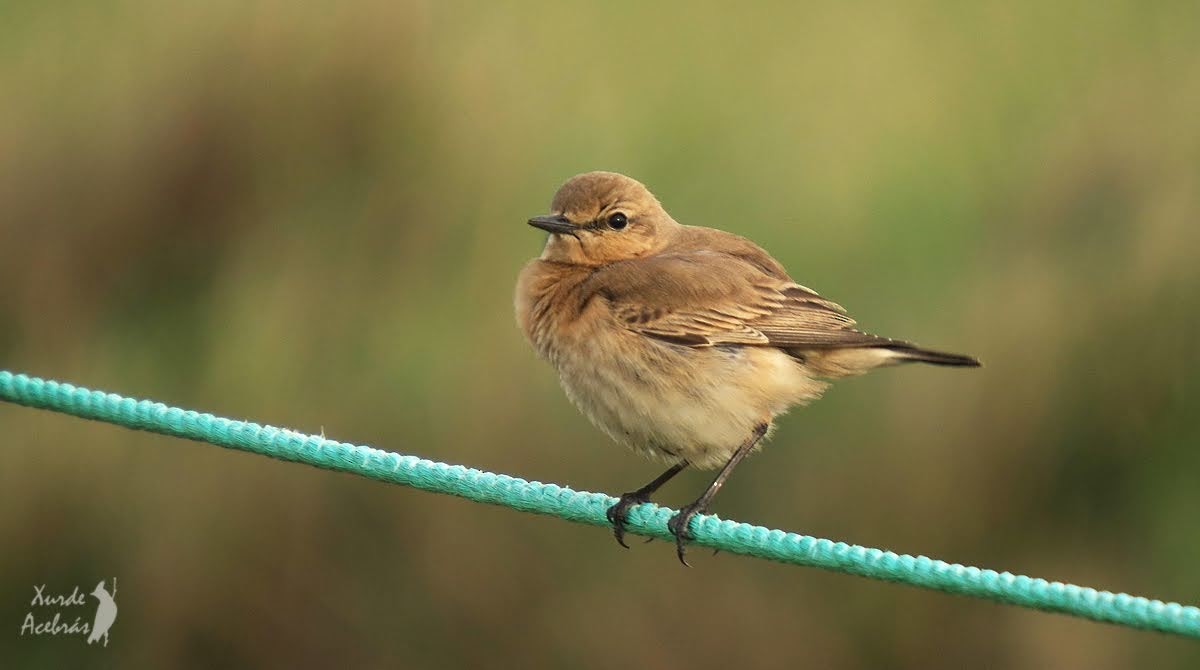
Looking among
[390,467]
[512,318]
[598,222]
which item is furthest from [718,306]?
[390,467]

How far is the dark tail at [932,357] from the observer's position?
168 inches

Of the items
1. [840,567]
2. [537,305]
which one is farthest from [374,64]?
[840,567]

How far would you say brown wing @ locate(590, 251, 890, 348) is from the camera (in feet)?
14.7

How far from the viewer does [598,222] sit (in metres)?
4.95

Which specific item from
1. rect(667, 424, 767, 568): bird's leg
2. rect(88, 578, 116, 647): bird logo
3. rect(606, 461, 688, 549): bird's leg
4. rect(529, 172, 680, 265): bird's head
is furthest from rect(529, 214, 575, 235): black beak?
rect(88, 578, 116, 647): bird logo

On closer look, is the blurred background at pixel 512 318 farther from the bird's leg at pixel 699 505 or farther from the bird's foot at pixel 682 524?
the bird's foot at pixel 682 524

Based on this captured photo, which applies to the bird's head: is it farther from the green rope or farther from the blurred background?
the green rope

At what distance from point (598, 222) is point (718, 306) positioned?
0.59m

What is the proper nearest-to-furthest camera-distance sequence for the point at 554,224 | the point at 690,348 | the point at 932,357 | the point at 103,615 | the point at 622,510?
the point at 622,510, the point at 932,357, the point at 690,348, the point at 554,224, the point at 103,615

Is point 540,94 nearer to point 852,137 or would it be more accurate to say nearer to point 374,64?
point 374,64

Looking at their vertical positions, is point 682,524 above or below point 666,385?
below

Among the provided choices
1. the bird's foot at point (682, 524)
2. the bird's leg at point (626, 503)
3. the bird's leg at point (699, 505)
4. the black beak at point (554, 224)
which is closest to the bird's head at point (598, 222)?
the black beak at point (554, 224)

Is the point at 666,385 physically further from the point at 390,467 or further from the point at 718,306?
the point at 390,467

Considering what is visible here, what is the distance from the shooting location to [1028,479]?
5.24 m
